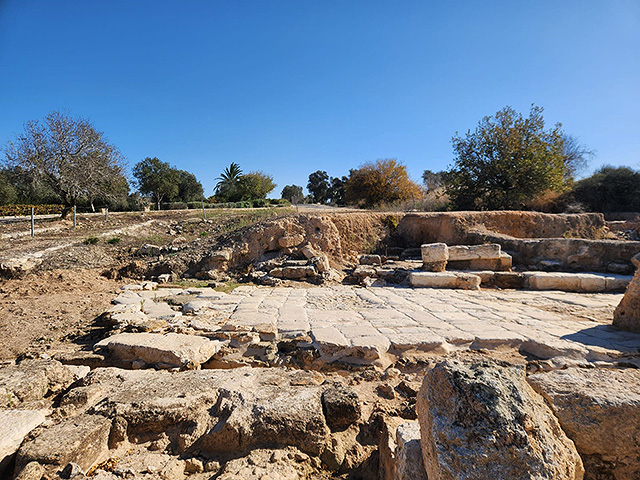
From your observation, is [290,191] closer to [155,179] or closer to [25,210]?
[155,179]

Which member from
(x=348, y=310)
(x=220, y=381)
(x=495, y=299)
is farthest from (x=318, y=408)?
(x=495, y=299)

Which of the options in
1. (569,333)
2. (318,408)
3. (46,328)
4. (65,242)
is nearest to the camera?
(318,408)

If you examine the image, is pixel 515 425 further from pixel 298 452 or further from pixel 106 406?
pixel 106 406

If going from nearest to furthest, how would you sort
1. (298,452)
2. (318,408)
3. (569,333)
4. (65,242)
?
(298,452) → (318,408) → (569,333) → (65,242)

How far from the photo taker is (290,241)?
866 cm

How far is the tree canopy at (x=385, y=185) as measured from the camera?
21.9 m

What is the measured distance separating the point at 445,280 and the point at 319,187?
50.3 metres

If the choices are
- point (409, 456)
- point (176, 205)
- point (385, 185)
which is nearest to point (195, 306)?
point (409, 456)

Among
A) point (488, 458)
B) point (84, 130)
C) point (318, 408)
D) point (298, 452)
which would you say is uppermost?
point (84, 130)

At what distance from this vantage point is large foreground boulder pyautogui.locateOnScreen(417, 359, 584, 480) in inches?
48.9

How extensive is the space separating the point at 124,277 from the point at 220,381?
6.63 metres

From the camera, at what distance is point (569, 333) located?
12.8 feet

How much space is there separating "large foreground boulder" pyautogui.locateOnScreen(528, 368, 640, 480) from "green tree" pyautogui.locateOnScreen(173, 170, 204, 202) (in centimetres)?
3966

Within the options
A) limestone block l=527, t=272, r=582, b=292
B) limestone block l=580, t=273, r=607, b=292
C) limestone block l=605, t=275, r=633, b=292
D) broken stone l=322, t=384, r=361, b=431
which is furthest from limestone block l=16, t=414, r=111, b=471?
limestone block l=605, t=275, r=633, b=292
